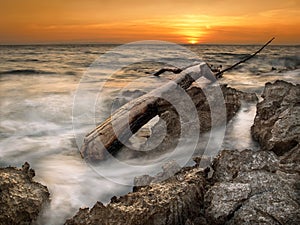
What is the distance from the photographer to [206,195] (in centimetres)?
281

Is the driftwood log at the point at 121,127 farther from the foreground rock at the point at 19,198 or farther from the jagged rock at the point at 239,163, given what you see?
the jagged rock at the point at 239,163

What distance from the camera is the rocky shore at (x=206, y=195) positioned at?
254 centimetres

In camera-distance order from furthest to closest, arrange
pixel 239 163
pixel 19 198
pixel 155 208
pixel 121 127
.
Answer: pixel 121 127 → pixel 239 163 → pixel 19 198 → pixel 155 208

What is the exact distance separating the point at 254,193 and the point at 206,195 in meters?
0.43

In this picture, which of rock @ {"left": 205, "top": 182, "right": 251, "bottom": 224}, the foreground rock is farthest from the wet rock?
the foreground rock

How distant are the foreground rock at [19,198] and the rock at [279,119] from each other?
2.81 metres

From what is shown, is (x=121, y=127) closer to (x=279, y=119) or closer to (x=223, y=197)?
(x=279, y=119)

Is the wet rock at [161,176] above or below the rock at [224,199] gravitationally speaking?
below

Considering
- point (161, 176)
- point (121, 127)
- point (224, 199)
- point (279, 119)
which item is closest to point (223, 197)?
point (224, 199)

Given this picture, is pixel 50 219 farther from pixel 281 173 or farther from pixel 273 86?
pixel 273 86

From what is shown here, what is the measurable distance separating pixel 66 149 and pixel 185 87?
2791 mm

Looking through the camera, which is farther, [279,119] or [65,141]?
[65,141]

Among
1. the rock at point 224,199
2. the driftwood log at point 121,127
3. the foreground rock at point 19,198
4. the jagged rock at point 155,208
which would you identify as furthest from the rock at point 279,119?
the foreground rock at point 19,198

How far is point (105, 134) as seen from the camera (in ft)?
16.0
